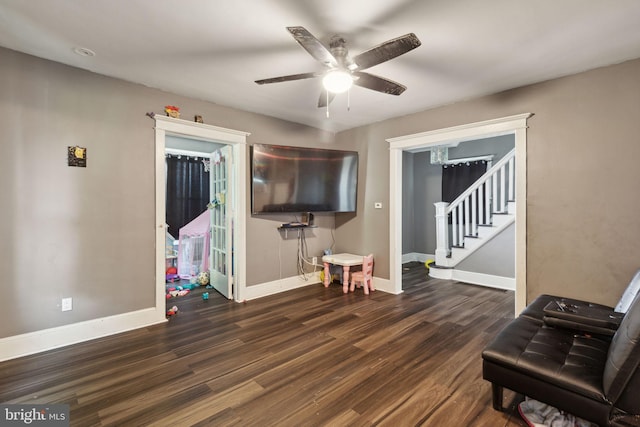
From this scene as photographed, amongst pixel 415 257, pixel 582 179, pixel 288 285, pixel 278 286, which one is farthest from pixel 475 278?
pixel 278 286

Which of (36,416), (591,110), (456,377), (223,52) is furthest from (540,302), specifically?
(36,416)

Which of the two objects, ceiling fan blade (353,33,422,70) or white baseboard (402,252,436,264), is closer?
ceiling fan blade (353,33,422,70)

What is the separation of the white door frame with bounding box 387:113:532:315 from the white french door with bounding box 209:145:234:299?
229cm

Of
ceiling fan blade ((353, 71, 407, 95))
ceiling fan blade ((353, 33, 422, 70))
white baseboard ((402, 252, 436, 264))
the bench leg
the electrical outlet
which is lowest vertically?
the bench leg

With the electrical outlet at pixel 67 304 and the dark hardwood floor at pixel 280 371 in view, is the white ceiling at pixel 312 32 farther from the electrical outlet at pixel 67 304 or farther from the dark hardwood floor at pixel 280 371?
the dark hardwood floor at pixel 280 371

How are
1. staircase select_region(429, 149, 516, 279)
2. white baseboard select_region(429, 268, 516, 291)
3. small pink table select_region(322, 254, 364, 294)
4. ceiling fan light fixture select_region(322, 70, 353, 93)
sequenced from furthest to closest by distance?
staircase select_region(429, 149, 516, 279), white baseboard select_region(429, 268, 516, 291), small pink table select_region(322, 254, 364, 294), ceiling fan light fixture select_region(322, 70, 353, 93)

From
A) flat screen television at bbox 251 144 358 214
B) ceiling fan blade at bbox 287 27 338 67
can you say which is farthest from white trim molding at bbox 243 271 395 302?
ceiling fan blade at bbox 287 27 338 67

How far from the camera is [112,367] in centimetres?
221

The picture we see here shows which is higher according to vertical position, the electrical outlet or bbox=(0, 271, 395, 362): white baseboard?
the electrical outlet

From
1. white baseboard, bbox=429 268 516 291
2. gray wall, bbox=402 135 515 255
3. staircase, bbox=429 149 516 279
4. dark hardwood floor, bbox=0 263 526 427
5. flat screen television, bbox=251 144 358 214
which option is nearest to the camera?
dark hardwood floor, bbox=0 263 526 427

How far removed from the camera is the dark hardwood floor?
171cm

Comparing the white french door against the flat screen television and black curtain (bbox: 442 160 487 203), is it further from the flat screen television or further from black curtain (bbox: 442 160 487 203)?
black curtain (bbox: 442 160 487 203)

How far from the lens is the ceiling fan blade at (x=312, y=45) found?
1.60m

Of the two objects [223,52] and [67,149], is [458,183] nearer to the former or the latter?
[223,52]
